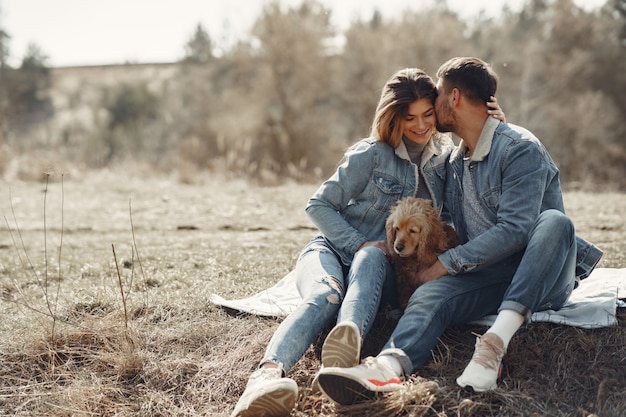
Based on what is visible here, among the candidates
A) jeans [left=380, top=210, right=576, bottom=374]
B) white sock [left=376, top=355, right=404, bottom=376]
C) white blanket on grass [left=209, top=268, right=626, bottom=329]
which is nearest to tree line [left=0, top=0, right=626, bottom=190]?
white blanket on grass [left=209, top=268, right=626, bottom=329]

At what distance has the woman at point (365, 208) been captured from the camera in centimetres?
288

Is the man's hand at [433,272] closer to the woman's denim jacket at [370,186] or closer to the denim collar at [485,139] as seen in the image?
the woman's denim jacket at [370,186]

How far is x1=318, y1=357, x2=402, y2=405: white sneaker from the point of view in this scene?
2.47 meters

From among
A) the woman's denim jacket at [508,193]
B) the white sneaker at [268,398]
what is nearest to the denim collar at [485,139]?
the woman's denim jacket at [508,193]

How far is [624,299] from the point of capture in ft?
11.2

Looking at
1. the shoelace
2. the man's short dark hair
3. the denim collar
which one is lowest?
the shoelace

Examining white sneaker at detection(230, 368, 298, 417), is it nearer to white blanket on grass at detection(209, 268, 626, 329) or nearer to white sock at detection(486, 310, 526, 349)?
white sock at detection(486, 310, 526, 349)

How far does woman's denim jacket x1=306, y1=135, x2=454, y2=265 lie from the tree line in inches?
472

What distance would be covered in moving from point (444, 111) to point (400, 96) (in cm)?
27

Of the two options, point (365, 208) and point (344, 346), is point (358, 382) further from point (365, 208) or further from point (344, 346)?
point (365, 208)

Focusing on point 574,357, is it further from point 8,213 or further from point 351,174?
point 8,213

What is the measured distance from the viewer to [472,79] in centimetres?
325

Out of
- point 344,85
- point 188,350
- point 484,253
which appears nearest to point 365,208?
point 484,253

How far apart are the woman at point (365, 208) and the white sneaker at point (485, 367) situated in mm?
524
